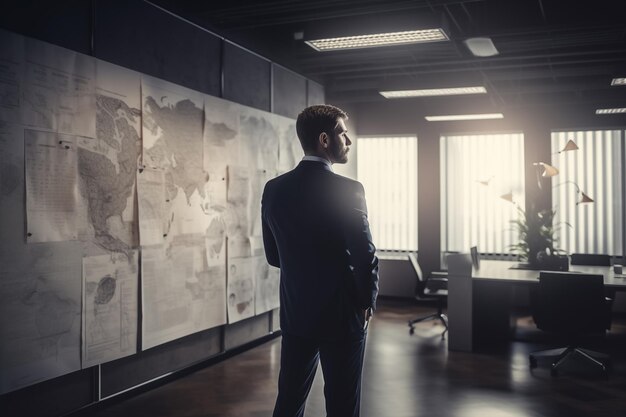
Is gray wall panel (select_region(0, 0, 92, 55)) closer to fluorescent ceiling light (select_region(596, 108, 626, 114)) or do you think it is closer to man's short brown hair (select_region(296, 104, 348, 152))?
man's short brown hair (select_region(296, 104, 348, 152))

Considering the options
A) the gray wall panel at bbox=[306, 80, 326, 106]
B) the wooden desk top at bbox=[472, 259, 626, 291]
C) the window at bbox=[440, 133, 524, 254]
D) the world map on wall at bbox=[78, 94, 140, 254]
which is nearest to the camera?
the world map on wall at bbox=[78, 94, 140, 254]

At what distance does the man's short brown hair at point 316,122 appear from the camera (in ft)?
6.74

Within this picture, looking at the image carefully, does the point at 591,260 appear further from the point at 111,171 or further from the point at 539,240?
the point at 111,171

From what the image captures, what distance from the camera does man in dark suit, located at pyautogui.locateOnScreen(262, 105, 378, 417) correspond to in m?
1.95

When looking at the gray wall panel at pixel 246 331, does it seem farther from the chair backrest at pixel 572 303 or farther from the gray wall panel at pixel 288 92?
the chair backrest at pixel 572 303

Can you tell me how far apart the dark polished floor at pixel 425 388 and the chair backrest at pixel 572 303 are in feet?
1.55

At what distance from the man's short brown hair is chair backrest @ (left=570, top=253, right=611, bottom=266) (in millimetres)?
5902

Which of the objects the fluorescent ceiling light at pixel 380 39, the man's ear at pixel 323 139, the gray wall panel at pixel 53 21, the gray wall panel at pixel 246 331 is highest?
the fluorescent ceiling light at pixel 380 39

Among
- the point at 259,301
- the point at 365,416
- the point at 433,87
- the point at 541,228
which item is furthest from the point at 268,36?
the point at 365,416

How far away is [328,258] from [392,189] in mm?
7635

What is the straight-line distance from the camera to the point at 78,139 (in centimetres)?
369

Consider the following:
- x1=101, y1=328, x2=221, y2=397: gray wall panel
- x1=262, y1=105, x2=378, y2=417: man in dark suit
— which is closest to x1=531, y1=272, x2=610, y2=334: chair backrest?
x1=101, y1=328, x2=221, y2=397: gray wall panel

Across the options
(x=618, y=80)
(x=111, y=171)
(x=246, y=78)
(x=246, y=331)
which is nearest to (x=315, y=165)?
(x=111, y=171)

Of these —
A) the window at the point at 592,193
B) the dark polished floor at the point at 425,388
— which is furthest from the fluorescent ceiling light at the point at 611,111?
the dark polished floor at the point at 425,388
